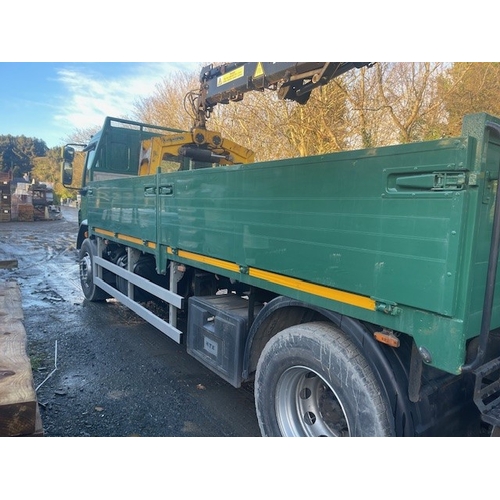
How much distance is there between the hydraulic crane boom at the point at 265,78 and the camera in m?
3.46

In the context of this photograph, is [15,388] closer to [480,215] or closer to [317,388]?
[317,388]

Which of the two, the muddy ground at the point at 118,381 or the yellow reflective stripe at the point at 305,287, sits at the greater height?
the yellow reflective stripe at the point at 305,287

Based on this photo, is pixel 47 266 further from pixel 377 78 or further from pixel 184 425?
pixel 377 78

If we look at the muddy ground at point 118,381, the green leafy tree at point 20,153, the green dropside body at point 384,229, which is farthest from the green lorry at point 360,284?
the green leafy tree at point 20,153

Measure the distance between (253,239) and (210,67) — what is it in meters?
3.25

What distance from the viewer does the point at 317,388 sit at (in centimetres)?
250

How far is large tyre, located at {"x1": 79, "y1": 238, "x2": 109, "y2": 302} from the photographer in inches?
251

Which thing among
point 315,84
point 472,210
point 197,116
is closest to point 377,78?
point 197,116

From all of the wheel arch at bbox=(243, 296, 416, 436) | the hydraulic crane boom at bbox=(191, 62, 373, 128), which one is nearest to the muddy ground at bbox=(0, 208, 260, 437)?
the wheel arch at bbox=(243, 296, 416, 436)

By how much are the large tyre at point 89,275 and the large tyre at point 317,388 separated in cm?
450

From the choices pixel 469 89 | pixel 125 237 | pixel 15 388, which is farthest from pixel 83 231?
pixel 469 89

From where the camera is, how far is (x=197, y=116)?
18.4ft

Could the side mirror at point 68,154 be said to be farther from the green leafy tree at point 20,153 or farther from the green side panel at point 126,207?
the green leafy tree at point 20,153

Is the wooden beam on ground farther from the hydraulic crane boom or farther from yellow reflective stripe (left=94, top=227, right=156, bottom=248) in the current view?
the hydraulic crane boom
